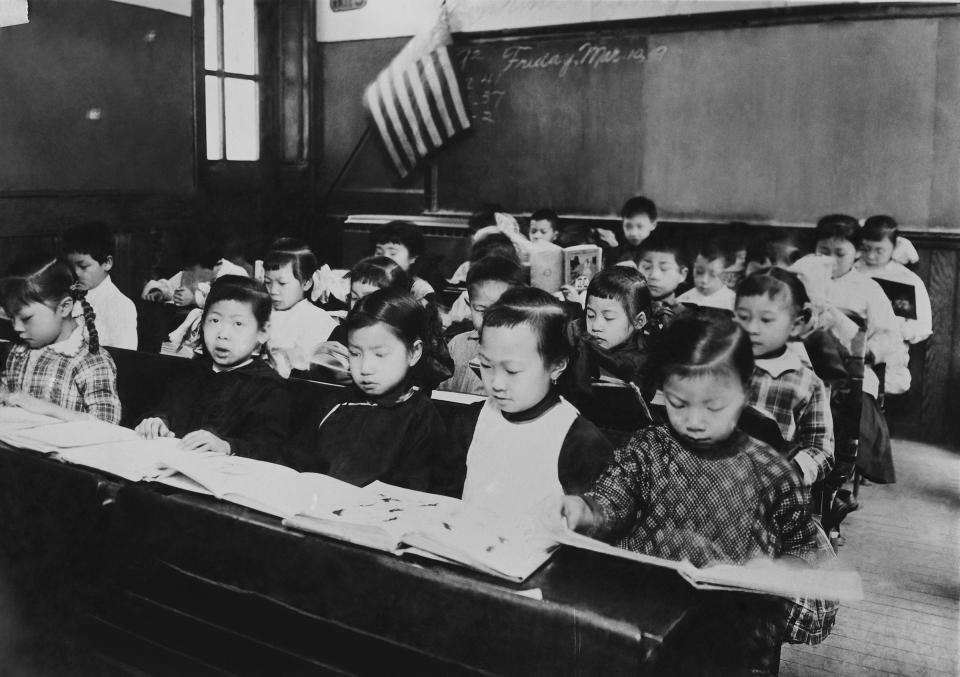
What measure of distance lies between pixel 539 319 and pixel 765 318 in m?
0.63

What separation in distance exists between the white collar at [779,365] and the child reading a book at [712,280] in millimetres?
1539

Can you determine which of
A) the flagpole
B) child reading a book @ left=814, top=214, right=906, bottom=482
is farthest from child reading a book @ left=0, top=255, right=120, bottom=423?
the flagpole

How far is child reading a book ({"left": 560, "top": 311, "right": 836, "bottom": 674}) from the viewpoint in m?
1.37

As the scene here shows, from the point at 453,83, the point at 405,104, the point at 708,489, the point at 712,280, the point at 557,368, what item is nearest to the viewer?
the point at 708,489

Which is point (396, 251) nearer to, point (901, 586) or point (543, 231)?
point (543, 231)

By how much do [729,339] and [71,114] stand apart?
4.33 metres

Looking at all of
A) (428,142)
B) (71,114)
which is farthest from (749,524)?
(428,142)

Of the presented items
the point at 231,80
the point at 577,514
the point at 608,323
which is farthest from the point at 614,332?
the point at 231,80

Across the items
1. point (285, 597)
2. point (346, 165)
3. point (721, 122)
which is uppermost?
point (721, 122)

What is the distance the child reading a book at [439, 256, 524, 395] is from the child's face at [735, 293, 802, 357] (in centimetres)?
98

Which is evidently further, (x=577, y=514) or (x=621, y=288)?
(x=621, y=288)

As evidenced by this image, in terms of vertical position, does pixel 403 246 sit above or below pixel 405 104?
below

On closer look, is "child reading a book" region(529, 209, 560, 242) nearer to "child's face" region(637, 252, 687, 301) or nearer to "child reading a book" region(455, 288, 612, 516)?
"child's face" region(637, 252, 687, 301)

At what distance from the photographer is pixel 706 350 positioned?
1362 millimetres
